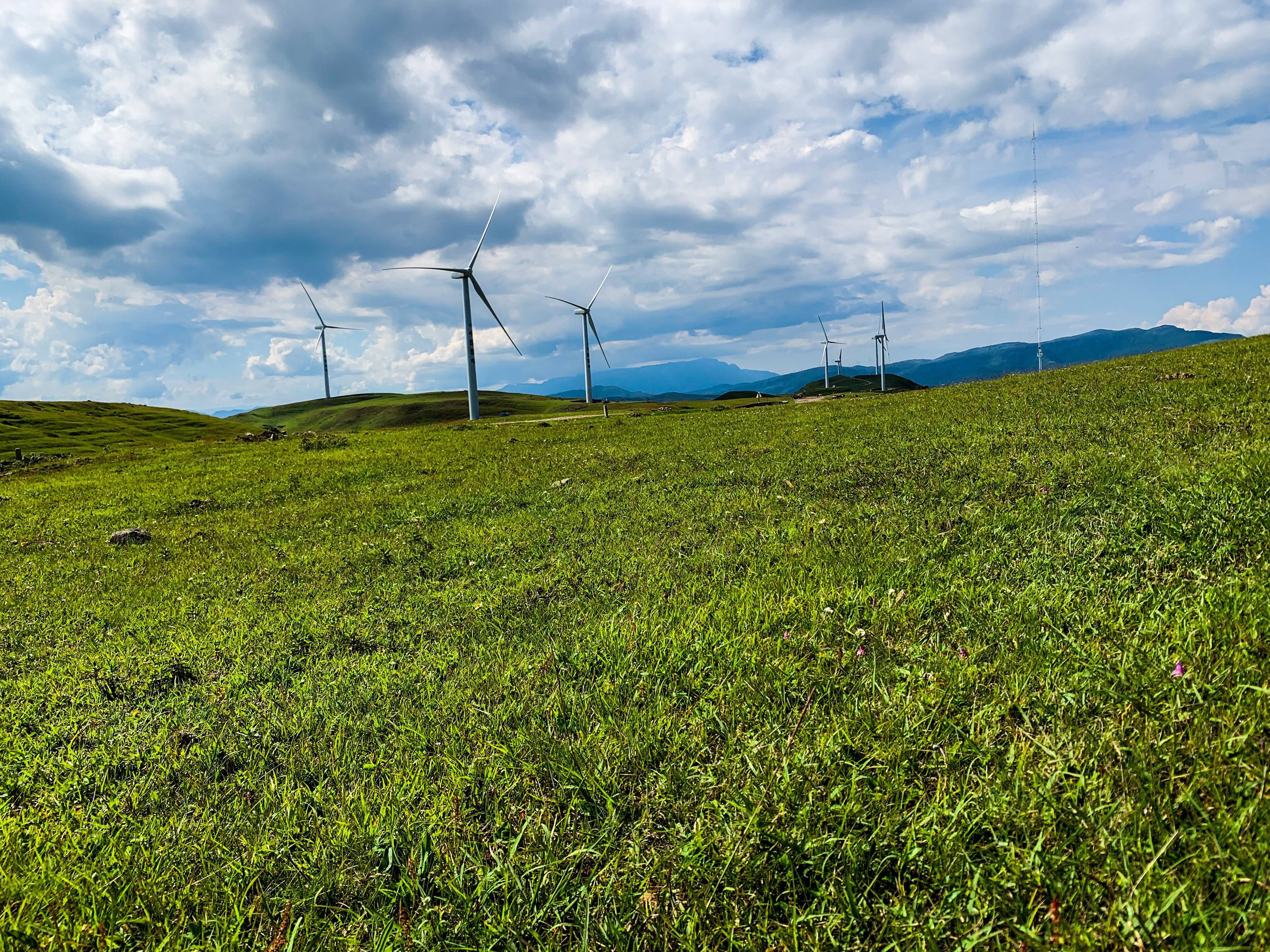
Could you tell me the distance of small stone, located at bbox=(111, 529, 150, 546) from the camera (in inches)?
590

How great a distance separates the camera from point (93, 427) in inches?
4213

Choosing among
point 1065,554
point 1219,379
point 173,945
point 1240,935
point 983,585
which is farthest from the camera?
point 1219,379

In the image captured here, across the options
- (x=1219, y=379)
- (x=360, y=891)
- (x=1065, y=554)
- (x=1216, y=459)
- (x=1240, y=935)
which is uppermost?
(x=1219, y=379)

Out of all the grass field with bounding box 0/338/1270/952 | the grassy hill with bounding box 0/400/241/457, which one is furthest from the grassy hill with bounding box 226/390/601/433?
the grass field with bounding box 0/338/1270/952

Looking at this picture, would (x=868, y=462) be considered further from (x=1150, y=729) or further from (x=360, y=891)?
(x=360, y=891)

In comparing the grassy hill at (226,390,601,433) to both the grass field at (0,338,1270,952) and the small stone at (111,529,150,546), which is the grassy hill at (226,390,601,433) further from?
the grass field at (0,338,1270,952)

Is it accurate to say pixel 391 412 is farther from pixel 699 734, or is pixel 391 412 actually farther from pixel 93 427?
pixel 699 734

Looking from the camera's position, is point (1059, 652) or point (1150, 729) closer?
point (1150, 729)

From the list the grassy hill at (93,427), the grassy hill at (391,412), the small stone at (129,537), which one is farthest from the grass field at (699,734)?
the grassy hill at (391,412)

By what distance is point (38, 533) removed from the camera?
16922 millimetres

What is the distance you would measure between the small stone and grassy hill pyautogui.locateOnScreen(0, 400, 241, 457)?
69468 millimetres

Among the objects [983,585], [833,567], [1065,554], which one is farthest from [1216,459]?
[833,567]

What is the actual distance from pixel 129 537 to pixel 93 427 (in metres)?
126

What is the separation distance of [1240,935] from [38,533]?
80.1ft
